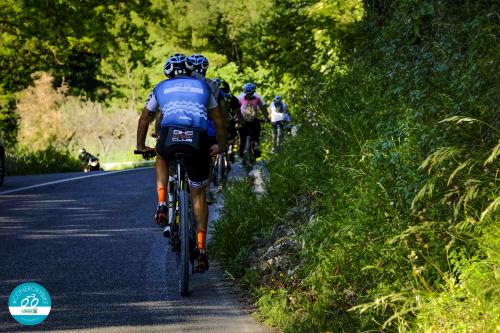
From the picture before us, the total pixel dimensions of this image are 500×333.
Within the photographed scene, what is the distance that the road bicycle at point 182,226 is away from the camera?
7.98 m

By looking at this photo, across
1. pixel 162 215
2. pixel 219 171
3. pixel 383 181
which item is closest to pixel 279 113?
pixel 219 171

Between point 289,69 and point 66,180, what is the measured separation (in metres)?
6.45

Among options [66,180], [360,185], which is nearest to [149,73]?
[66,180]

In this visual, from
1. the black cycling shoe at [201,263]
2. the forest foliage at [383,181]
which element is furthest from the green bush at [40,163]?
the black cycling shoe at [201,263]

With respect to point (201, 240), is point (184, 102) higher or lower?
higher

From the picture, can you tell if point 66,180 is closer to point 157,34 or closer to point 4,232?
point 4,232

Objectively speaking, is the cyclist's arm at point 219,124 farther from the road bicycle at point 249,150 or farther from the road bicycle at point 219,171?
the road bicycle at point 249,150

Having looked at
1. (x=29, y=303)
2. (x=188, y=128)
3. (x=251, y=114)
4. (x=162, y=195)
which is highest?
(x=251, y=114)

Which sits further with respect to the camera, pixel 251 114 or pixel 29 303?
pixel 251 114

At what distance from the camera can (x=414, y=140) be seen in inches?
279

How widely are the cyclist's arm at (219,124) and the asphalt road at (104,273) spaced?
1282 millimetres

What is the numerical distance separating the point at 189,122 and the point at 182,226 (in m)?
0.89

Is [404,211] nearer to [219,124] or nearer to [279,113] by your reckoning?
[219,124]

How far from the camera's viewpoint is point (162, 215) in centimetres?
865
